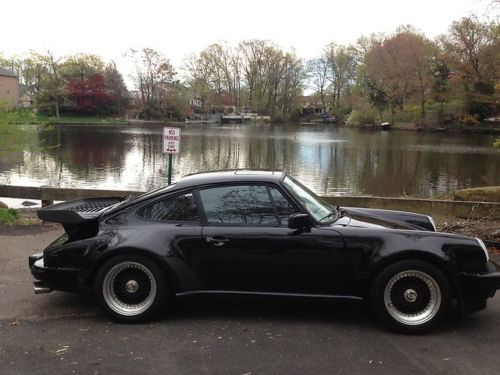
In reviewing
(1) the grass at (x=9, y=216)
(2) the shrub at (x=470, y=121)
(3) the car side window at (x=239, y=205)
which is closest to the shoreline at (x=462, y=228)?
(1) the grass at (x=9, y=216)

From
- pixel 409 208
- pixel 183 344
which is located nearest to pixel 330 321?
pixel 183 344

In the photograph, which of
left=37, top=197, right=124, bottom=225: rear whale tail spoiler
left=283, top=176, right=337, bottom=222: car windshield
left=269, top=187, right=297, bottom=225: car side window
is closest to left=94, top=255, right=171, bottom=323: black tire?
left=37, top=197, right=124, bottom=225: rear whale tail spoiler

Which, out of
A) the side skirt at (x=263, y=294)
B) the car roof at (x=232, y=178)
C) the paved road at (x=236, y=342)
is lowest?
the paved road at (x=236, y=342)

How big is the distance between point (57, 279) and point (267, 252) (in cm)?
199

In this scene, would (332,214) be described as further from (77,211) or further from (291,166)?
(291,166)

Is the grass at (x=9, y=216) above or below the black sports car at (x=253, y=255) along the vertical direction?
below

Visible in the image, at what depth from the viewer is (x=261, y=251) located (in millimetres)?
4500

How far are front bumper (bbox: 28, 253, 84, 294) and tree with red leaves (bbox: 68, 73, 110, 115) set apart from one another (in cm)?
9157

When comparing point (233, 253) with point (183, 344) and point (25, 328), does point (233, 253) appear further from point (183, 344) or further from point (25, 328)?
point (25, 328)

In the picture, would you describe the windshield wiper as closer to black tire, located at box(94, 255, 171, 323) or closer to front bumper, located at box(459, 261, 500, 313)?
front bumper, located at box(459, 261, 500, 313)

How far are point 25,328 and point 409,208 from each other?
698 cm

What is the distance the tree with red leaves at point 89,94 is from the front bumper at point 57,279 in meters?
91.6

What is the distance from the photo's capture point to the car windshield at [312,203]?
473cm

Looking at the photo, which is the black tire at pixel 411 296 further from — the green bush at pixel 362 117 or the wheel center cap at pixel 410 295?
the green bush at pixel 362 117
